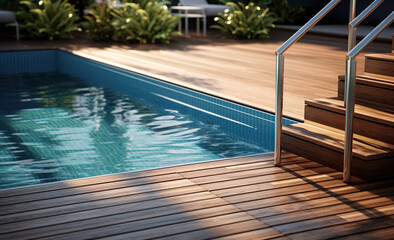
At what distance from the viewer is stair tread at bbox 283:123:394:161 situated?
2838mm

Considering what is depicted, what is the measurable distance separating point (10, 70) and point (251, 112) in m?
4.99

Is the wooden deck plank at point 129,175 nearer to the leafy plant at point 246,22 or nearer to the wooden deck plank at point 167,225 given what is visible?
the wooden deck plank at point 167,225

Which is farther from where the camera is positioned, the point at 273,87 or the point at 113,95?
the point at 113,95

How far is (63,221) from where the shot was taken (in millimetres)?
2361

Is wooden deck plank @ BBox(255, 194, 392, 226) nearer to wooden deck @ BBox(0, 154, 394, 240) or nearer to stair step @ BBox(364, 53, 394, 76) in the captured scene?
wooden deck @ BBox(0, 154, 394, 240)

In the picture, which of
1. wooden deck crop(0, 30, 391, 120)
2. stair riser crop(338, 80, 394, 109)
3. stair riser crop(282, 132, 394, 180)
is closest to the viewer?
stair riser crop(282, 132, 394, 180)

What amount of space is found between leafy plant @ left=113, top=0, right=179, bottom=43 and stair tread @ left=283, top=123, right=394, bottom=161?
20.9ft

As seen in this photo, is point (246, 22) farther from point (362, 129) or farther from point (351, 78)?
point (351, 78)

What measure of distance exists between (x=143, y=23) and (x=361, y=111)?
6.73 meters

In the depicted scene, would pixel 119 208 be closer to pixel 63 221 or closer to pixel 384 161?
pixel 63 221

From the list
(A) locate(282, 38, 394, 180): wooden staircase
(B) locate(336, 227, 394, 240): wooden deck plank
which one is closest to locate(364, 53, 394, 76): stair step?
(A) locate(282, 38, 394, 180): wooden staircase

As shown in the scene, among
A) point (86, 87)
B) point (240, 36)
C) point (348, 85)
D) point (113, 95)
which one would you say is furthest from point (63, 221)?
point (240, 36)

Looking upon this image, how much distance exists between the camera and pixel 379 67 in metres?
3.56

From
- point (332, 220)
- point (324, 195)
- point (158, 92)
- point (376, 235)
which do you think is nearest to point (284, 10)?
point (158, 92)
